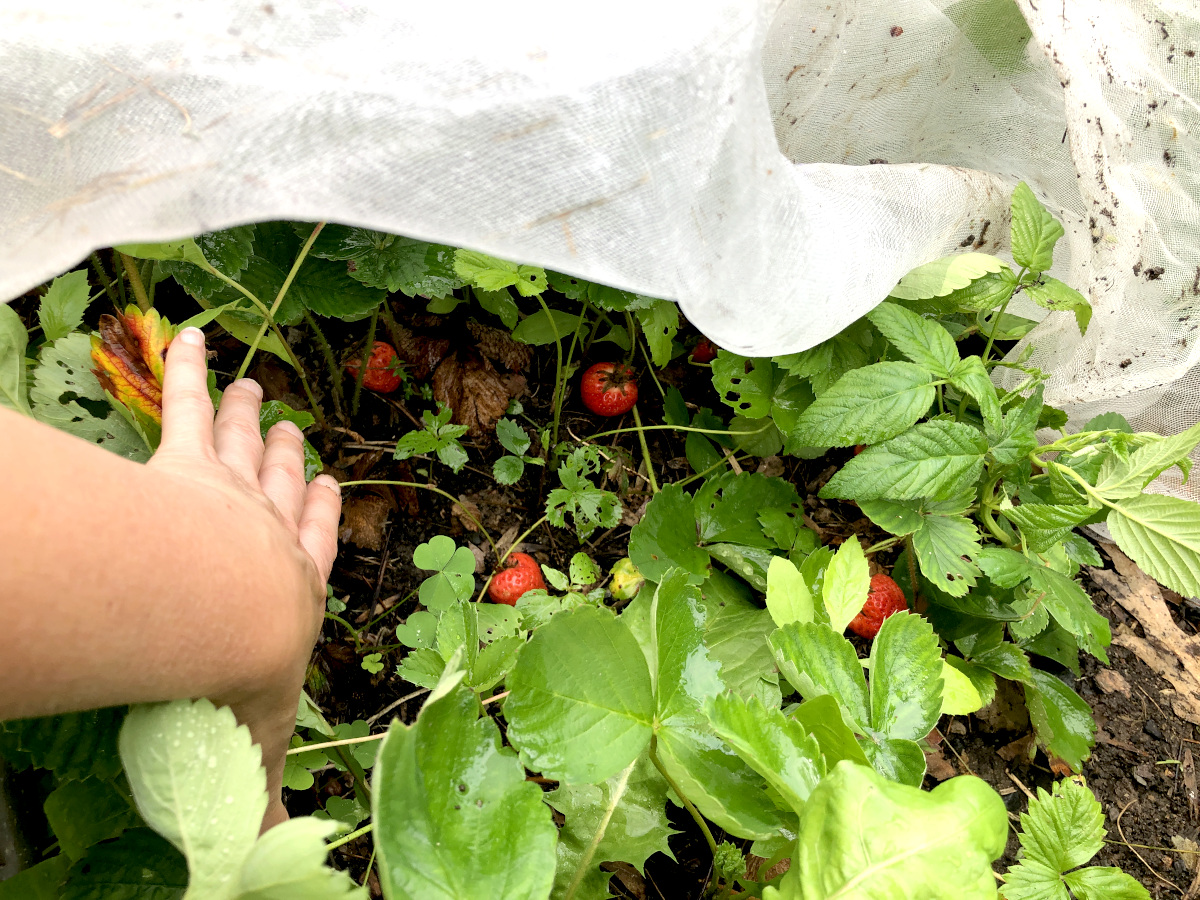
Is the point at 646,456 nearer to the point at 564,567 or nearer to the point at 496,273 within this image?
the point at 564,567

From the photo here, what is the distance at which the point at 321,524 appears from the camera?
0.96 meters

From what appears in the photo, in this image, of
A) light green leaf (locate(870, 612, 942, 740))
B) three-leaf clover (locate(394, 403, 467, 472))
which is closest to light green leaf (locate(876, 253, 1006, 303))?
light green leaf (locate(870, 612, 942, 740))

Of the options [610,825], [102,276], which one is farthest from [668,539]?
[102,276]

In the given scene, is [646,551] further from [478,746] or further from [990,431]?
[478,746]

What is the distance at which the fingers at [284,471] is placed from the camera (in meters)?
0.92

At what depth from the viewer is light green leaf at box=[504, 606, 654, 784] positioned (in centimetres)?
68

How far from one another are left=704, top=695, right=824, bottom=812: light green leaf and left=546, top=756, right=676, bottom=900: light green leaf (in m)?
0.28

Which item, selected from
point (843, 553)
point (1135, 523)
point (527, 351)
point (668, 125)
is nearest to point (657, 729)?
point (843, 553)

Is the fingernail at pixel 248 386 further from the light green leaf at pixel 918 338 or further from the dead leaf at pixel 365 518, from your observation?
A: the light green leaf at pixel 918 338

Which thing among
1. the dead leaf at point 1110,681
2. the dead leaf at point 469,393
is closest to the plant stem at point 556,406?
the dead leaf at point 469,393

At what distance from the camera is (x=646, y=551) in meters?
1.24

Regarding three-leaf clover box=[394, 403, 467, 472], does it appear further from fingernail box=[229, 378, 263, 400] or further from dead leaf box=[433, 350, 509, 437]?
fingernail box=[229, 378, 263, 400]

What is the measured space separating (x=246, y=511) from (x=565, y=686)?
370mm

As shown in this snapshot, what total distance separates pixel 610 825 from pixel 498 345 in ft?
3.16
